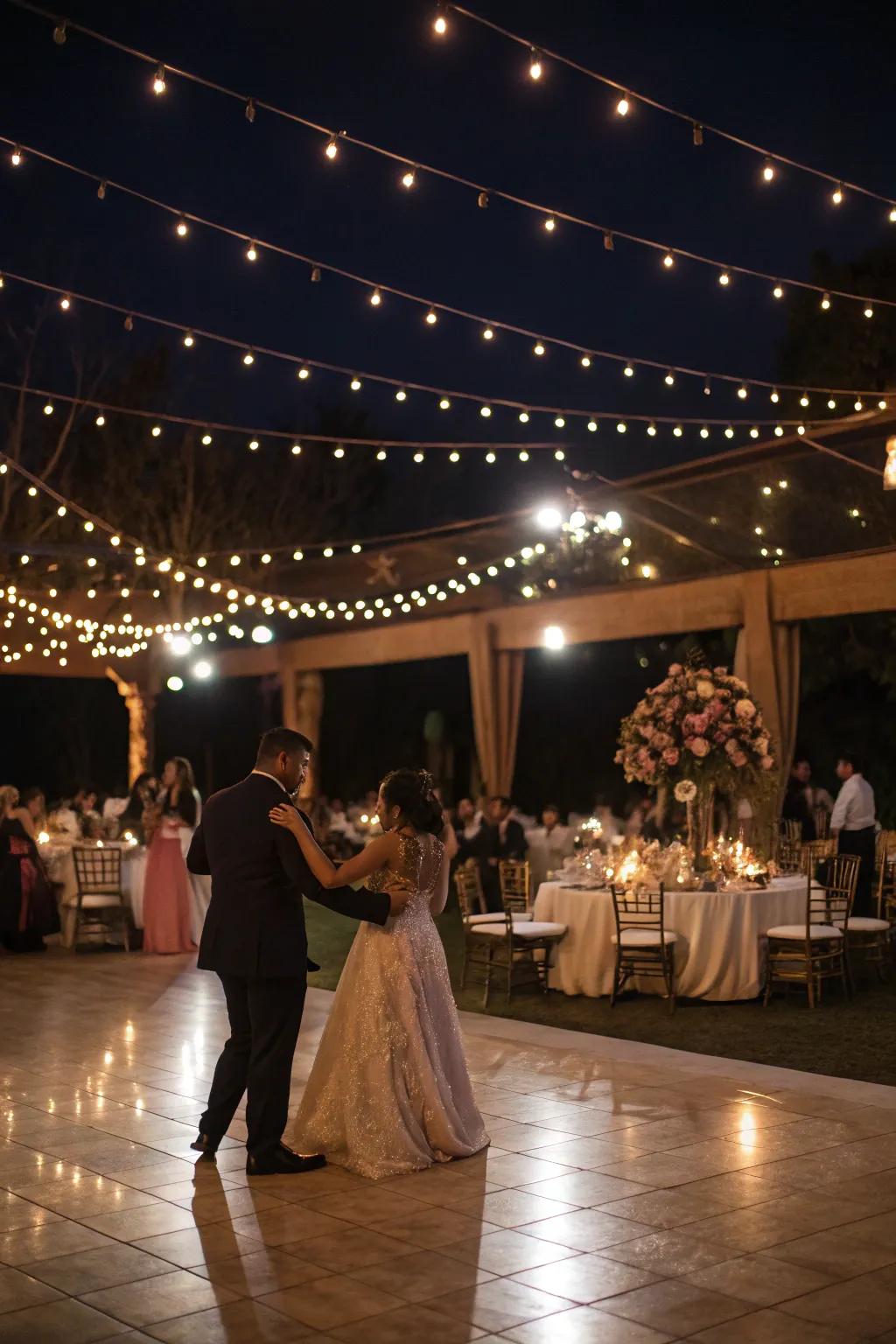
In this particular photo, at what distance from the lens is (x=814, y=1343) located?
11.0 ft

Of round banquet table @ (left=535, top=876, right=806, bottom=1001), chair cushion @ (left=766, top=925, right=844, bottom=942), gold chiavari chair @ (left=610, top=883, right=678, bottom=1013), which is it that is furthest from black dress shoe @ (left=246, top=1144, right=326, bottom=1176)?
chair cushion @ (left=766, top=925, right=844, bottom=942)

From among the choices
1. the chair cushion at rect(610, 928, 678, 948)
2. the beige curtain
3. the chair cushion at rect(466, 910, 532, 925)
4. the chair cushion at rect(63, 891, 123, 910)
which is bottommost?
the chair cushion at rect(610, 928, 678, 948)

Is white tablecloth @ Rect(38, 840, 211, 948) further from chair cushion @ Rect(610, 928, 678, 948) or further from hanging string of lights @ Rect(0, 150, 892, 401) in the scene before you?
hanging string of lights @ Rect(0, 150, 892, 401)

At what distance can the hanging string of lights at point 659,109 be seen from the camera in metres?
5.93

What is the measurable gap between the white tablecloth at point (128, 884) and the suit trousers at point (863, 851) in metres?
5.06

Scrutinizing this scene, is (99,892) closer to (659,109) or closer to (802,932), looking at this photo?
(802,932)

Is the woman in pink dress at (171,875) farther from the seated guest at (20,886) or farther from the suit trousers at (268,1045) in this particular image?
the suit trousers at (268,1045)

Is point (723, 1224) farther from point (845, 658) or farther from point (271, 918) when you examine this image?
point (845, 658)

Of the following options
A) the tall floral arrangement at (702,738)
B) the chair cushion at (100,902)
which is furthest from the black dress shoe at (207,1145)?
the chair cushion at (100,902)

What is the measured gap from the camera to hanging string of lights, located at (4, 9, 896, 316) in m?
6.11

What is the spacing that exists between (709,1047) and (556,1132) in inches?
81.8

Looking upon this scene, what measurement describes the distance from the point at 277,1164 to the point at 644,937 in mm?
3984

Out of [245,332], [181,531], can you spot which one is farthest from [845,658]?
[181,531]

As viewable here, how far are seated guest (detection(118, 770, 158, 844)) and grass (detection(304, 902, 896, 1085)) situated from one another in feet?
11.9
